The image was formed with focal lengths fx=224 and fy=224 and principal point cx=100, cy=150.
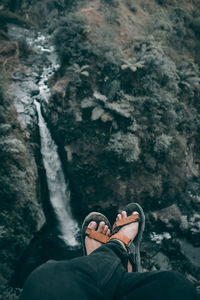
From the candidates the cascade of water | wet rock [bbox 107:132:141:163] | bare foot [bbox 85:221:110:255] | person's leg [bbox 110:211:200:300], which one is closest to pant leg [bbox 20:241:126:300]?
person's leg [bbox 110:211:200:300]

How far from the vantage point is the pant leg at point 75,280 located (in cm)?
209

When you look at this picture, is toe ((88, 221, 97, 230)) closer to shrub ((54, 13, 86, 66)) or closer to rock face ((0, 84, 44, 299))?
rock face ((0, 84, 44, 299))

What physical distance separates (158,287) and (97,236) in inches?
100

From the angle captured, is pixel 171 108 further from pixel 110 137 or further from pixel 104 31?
pixel 104 31

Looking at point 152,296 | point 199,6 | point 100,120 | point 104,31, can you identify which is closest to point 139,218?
point 152,296

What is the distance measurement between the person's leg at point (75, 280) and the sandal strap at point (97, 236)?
184cm

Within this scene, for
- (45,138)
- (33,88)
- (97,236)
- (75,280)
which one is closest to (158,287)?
(75,280)

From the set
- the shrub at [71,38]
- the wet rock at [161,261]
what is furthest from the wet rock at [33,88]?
the wet rock at [161,261]

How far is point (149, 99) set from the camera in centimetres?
771

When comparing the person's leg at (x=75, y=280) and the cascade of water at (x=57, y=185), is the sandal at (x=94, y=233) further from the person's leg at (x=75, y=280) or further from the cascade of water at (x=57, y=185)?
the cascade of water at (x=57, y=185)

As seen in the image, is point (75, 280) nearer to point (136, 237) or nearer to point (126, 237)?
point (126, 237)

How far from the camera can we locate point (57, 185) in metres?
7.66

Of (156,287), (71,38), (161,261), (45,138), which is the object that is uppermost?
(71,38)

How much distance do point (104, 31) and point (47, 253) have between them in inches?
308
